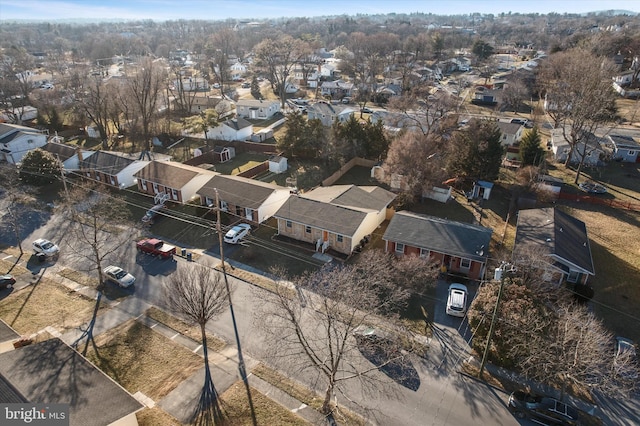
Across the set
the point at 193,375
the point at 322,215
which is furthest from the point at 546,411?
the point at 322,215

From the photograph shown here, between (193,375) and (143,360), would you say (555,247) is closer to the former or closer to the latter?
(193,375)

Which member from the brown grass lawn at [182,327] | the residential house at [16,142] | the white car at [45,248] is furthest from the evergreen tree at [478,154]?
the residential house at [16,142]

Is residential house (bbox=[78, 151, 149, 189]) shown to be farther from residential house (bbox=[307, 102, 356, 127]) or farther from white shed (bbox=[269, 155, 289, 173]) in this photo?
residential house (bbox=[307, 102, 356, 127])

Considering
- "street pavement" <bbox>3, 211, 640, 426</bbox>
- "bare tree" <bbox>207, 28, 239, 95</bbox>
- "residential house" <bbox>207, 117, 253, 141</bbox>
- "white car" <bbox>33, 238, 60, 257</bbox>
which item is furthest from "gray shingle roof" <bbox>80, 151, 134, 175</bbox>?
"bare tree" <bbox>207, 28, 239, 95</bbox>

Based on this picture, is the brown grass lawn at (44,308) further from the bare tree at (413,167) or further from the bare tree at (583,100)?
the bare tree at (583,100)

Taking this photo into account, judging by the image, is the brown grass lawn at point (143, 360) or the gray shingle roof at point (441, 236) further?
the gray shingle roof at point (441, 236)

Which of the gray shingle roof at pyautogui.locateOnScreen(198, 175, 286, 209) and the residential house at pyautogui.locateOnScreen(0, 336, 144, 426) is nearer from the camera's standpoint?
the residential house at pyautogui.locateOnScreen(0, 336, 144, 426)
